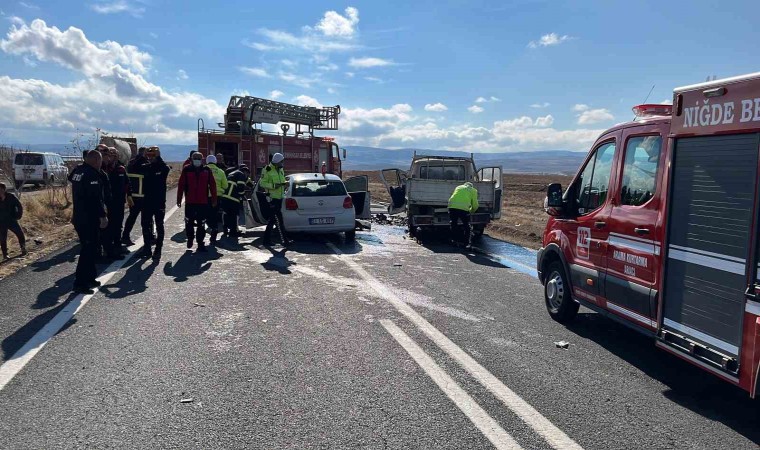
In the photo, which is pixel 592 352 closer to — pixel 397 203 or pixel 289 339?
pixel 289 339

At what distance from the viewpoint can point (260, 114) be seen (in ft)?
70.6

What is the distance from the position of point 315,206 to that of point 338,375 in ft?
27.4

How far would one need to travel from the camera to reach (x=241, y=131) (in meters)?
20.8

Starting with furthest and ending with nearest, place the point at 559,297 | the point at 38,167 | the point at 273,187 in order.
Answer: the point at 38,167 < the point at 273,187 < the point at 559,297

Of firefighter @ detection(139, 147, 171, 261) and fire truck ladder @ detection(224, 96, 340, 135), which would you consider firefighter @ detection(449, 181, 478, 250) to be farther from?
fire truck ladder @ detection(224, 96, 340, 135)

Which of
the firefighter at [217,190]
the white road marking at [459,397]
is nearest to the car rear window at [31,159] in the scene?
the firefighter at [217,190]

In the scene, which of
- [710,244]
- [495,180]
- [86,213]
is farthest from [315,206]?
A: [710,244]

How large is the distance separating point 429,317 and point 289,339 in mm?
1688

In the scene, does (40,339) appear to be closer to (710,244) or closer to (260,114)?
(710,244)

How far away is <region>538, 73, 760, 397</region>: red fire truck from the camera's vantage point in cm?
387

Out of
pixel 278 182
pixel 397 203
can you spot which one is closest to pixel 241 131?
pixel 397 203

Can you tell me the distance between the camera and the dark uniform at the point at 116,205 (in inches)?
391

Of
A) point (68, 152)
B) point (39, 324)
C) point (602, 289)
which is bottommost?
point (39, 324)

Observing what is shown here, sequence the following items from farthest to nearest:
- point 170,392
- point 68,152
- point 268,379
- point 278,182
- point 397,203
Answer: point 68,152 → point 397,203 → point 278,182 → point 268,379 → point 170,392
